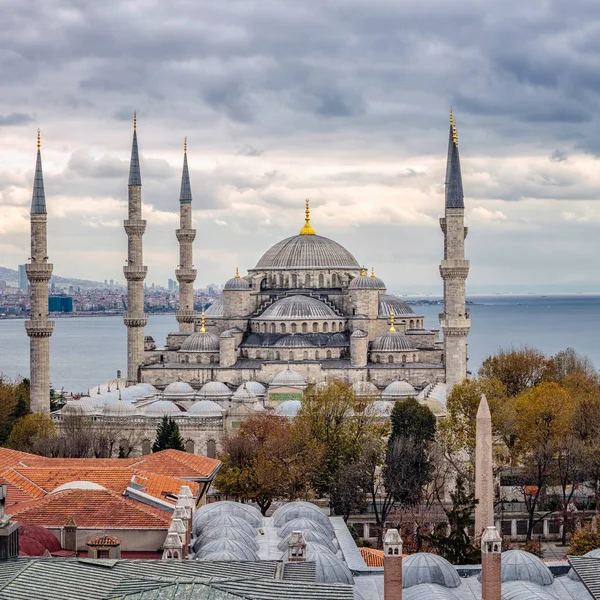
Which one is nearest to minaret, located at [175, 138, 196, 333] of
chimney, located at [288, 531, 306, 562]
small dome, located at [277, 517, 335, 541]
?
small dome, located at [277, 517, 335, 541]

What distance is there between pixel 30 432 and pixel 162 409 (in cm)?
521

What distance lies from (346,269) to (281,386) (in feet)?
35.7

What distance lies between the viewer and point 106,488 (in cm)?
2145

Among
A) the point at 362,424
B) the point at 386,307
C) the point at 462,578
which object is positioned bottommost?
the point at 462,578

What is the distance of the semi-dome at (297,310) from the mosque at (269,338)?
0.18 ft

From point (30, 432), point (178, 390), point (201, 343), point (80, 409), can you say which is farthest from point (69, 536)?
point (201, 343)

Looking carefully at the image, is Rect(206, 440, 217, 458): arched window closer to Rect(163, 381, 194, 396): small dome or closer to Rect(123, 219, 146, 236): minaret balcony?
Rect(163, 381, 194, 396): small dome

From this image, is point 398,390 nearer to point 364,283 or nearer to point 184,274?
point 364,283

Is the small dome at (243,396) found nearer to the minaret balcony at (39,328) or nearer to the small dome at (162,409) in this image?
the small dome at (162,409)

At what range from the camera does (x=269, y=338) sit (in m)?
46.0


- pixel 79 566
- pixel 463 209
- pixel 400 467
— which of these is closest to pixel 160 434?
pixel 400 467

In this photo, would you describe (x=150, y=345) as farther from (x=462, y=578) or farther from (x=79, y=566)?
(x=79, y=566)

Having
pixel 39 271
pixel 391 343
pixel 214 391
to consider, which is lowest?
pixel 214 391

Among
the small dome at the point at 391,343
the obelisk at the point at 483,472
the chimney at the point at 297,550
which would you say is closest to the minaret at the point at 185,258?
the small dome at the point at 391,343
